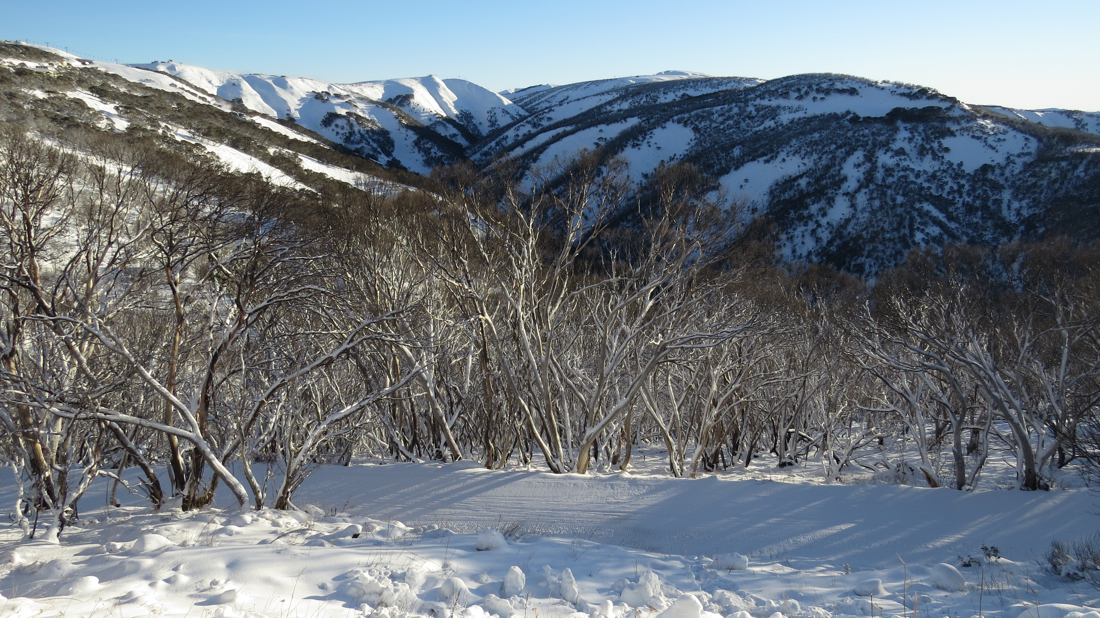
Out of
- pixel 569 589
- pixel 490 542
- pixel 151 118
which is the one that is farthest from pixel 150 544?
pixel 151 118

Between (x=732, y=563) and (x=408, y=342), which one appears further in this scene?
(x=408, y=342)

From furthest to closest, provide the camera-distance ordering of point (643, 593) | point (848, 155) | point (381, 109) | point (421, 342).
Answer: point (381, 109) < point (848, 155) < point (421, 342) < point (643, 593)

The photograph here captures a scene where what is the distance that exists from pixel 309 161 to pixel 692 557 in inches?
2019

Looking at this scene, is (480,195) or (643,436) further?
(643,436)

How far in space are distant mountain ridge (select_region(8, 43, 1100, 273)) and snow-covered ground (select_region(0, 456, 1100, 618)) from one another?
21.1 metres

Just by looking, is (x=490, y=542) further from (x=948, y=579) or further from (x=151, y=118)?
(x=151, y=118)

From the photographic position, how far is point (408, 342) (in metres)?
7.59

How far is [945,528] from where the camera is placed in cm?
709

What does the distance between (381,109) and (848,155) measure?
77.8 meters

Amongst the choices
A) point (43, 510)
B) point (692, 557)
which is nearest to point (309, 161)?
point (43, 510)

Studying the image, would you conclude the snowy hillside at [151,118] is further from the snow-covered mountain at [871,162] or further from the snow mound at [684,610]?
the snow mound at [684,610]

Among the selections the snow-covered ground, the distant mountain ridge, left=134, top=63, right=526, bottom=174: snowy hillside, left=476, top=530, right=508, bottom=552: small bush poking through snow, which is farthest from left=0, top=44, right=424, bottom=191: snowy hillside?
left=476, top=530, right=508, bottom=552: small bush poking through snow

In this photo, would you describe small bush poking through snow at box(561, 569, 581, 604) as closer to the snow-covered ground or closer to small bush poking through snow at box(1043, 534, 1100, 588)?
the snow-covered ground

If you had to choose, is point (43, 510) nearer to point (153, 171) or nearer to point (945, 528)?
point (153, 171)
